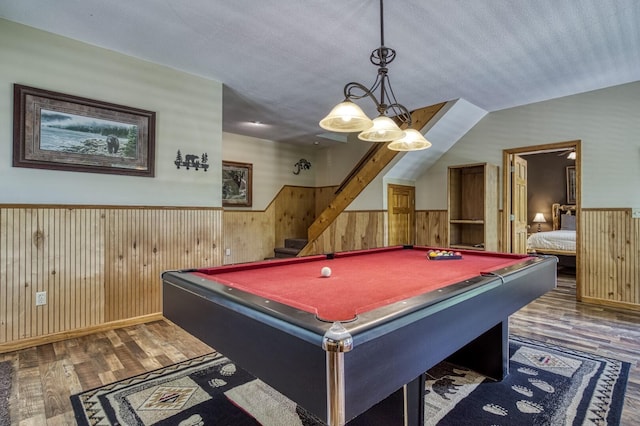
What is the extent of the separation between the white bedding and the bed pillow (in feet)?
5.51

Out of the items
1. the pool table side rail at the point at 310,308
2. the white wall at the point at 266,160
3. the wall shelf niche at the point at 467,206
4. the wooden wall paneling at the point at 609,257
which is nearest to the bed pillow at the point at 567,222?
the wall shelf niche at the point at 467,206

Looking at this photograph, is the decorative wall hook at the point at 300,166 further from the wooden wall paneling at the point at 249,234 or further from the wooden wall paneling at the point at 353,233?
the wooden wall paneling at the point at 353,233

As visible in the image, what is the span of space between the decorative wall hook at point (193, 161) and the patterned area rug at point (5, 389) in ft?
6.73

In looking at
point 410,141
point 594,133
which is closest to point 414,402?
point 410,141

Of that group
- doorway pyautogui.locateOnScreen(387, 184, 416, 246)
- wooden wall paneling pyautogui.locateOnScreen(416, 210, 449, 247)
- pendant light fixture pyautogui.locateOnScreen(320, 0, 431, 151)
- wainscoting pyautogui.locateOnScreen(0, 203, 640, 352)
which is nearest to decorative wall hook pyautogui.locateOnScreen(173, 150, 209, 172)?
wainscoting pyautogui.locateOnScreen(0, 203, 640, 352)

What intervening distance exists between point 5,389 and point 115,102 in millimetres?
2318

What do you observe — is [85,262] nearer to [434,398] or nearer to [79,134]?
[79,134]

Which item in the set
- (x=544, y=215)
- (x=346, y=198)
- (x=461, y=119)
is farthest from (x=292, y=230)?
(x=544, y=215)

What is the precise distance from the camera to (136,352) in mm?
2584

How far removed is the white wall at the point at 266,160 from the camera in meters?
6.02

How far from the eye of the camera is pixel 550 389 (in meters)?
2.05

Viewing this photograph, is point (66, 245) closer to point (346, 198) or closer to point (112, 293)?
point (112, 293)

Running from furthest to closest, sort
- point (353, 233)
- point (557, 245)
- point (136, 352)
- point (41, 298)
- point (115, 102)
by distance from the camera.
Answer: point (557, 245)
point (353, 233)
point (115, 102)
point (41, 298)
point (136, 352)

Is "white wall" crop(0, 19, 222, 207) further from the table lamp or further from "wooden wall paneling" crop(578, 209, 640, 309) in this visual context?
the table lamp
